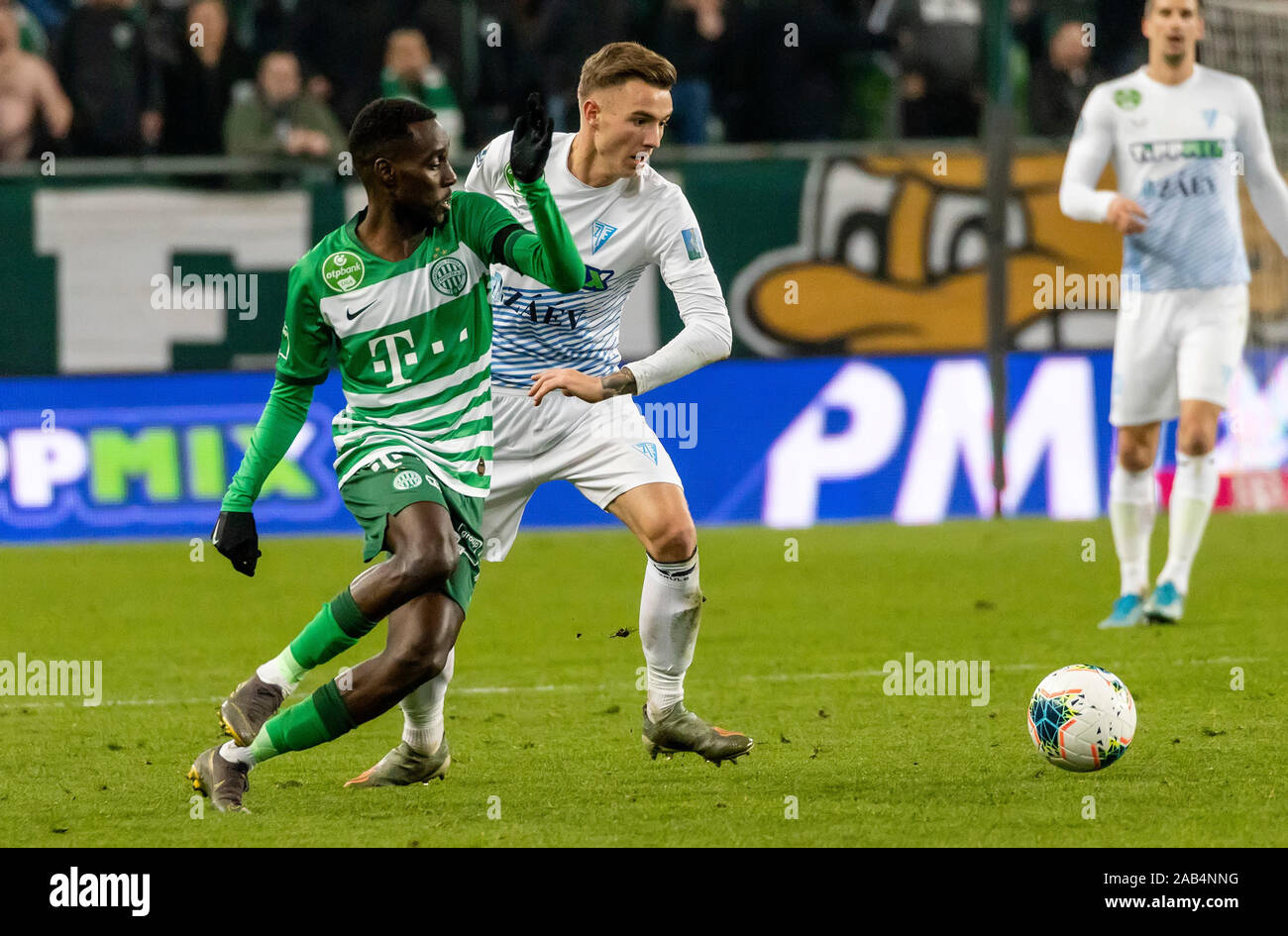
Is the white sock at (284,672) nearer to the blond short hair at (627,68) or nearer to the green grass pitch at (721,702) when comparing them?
the green grass pitch at (721,702)

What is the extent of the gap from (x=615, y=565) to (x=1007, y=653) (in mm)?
3563

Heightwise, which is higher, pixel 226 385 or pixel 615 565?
pixel 226 385

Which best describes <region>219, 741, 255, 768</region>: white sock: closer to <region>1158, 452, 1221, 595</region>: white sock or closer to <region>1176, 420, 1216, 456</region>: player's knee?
<region>1158, 452, 1221, 595</region>: white sock

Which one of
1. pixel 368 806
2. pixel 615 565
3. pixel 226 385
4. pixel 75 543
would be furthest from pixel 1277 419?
pixel 368 806

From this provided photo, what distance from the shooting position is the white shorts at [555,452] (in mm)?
5883

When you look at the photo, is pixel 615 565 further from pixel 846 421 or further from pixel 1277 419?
pixel 1277 419

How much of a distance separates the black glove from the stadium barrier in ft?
23.8

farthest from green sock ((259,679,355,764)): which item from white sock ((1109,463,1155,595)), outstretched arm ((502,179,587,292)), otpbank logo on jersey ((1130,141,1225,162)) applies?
otpbank logo on jersey ((1130,141,1225,162))

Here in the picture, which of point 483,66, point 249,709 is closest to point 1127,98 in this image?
point 249,709

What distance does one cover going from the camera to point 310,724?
4949 mm

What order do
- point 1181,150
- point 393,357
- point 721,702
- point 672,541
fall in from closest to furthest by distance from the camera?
point 393,357 → point 672,541 → point 721,702 → point 1181,150

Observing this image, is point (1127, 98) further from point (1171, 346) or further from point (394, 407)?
point (394, 407)

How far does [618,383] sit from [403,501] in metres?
0.70

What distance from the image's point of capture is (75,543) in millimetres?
12305
